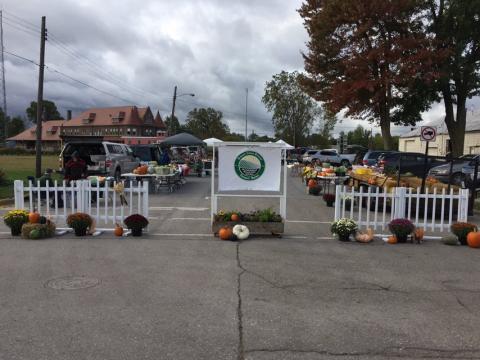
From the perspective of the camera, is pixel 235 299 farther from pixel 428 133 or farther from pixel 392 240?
pixel 428 133

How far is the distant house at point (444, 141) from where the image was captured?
40.9 meters

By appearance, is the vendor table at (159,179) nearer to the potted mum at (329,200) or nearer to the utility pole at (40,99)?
the potted mum at (329,200)

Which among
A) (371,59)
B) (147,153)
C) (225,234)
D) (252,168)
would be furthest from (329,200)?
(371,59)

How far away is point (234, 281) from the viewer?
227 inches

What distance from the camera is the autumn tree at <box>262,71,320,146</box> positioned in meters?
68.0

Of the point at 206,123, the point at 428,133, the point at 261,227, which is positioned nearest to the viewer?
the point at 261,227

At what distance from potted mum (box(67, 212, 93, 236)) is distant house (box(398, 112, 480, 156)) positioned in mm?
38325

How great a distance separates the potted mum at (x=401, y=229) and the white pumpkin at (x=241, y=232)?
8.48ft

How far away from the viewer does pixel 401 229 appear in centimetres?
822

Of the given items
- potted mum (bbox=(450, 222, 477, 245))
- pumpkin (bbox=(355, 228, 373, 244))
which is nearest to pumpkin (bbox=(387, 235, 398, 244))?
pumpkin (bbox=(355, 228, 373, 244))

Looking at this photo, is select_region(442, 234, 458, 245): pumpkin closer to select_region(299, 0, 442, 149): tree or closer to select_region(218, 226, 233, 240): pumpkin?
select_region(218, 226, 233, 240): pumpkin

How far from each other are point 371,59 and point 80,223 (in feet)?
91.6

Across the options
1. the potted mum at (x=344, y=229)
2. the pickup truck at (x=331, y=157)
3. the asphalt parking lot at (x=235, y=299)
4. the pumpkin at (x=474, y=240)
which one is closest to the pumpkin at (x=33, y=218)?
the asphalt parking lot at (x=235, y=299)

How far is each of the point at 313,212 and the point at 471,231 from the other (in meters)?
Result: 4.80
